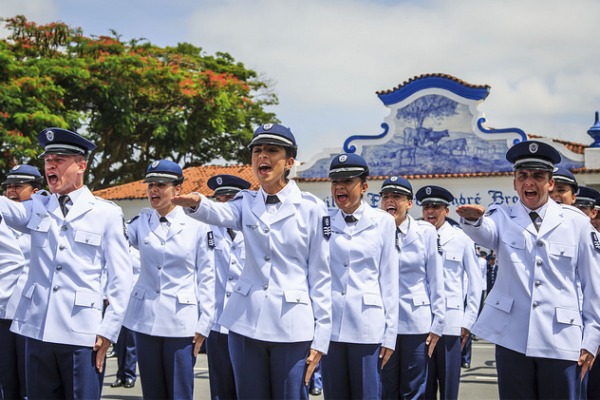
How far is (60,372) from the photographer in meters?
5.10

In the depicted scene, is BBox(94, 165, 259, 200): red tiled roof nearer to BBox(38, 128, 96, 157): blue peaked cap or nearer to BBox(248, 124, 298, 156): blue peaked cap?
BBox(38, 128, 96, 157): blue peaked cap

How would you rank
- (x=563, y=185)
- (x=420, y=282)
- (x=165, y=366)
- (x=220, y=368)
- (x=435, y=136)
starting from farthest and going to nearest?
(x=435, y=136), (x=220, y=368), (x=420, y=282), (x=563, y=185), (x=165, y=366)

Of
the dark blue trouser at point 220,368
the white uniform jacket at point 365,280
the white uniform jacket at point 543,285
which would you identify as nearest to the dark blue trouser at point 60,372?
the white uniform jacket at point 365,280

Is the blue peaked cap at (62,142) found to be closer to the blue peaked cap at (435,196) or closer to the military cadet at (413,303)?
the military cadet at (413,303)

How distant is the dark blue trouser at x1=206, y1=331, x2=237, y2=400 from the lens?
790 cm

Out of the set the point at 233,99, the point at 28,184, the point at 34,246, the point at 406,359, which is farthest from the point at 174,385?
the point at 233,99

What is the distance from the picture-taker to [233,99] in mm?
30469

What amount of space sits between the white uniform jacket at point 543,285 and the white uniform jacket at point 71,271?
2.31 meters

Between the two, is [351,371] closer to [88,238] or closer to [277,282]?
[277,282]

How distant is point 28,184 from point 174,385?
3.02m

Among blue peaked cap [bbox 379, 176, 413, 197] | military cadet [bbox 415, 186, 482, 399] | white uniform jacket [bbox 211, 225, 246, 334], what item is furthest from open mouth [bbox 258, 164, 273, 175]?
military cadet [bbox 415, 186, 482, 399]

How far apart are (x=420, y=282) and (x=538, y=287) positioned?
7.93ft

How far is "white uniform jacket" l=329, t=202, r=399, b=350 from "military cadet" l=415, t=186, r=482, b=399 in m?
1.96

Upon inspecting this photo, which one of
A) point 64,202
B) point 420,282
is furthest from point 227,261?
point 64,202
